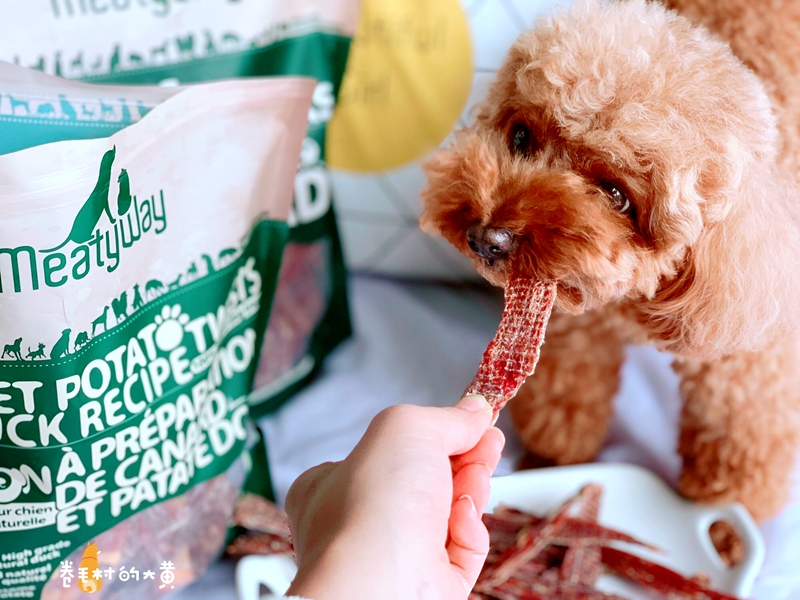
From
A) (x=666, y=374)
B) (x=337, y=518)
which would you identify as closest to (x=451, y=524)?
(x=337, y=518)

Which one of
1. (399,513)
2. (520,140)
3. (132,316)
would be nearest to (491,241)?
(520,140)

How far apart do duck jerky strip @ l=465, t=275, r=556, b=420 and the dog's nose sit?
0.09 feet

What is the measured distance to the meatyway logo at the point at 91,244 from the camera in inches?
22.2

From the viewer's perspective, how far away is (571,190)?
587mm

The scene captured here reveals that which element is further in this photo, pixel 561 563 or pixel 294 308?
pixel 294 308

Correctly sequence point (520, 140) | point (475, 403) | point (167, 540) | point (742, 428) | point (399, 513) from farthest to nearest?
point (742, 428) → point (167, 540) → point (520, 140) → point (475, 403) → point (399, 513)

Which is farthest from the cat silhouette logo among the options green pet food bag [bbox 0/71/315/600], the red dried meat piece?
the red dried meat piece

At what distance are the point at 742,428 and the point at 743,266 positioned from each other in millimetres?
373

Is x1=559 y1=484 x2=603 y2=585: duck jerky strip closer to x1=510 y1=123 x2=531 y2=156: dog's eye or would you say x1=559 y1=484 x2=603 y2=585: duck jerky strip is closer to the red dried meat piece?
the red dried meat piece

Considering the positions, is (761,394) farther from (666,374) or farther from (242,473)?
(242,473)

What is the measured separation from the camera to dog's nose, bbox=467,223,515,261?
58 centimetres

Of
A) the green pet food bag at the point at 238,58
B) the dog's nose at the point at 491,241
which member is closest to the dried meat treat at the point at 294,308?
the green pet food bag at the point at 238,58

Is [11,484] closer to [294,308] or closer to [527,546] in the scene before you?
[294,308]

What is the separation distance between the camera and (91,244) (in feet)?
1.95
